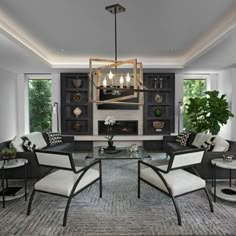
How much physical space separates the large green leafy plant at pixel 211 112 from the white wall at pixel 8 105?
5.58 metres

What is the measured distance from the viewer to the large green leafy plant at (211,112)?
6141 mm

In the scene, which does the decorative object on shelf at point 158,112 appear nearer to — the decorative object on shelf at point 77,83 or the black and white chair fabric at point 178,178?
the decorative object on shelf at point 77,83

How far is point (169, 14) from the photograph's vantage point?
11.1 ft

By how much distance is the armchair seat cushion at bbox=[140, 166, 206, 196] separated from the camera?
9.16ft

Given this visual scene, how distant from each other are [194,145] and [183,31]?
2.68 meters

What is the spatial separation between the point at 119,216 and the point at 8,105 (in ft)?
18.5

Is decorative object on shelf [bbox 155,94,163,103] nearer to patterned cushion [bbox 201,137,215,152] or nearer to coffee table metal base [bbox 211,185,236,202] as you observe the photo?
patterned cushion [bbox 201,137,215,152]

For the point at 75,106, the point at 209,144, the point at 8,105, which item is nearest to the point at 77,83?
the point at 75,106

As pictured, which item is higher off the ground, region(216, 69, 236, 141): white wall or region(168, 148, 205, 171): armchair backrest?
region(216, 69, 236, 141): white wall

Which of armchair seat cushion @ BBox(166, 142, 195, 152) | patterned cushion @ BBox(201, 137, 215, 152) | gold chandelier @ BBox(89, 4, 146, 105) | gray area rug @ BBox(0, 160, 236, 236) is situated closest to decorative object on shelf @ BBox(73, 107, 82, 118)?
armchair seat cushion @ BBox(166, 142, 195, 152)

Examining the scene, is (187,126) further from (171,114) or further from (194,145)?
(194,145)

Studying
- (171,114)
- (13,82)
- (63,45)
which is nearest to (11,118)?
(13,82)

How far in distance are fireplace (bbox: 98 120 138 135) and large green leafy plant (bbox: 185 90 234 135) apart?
1.93 metres

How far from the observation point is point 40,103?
7859 mm
